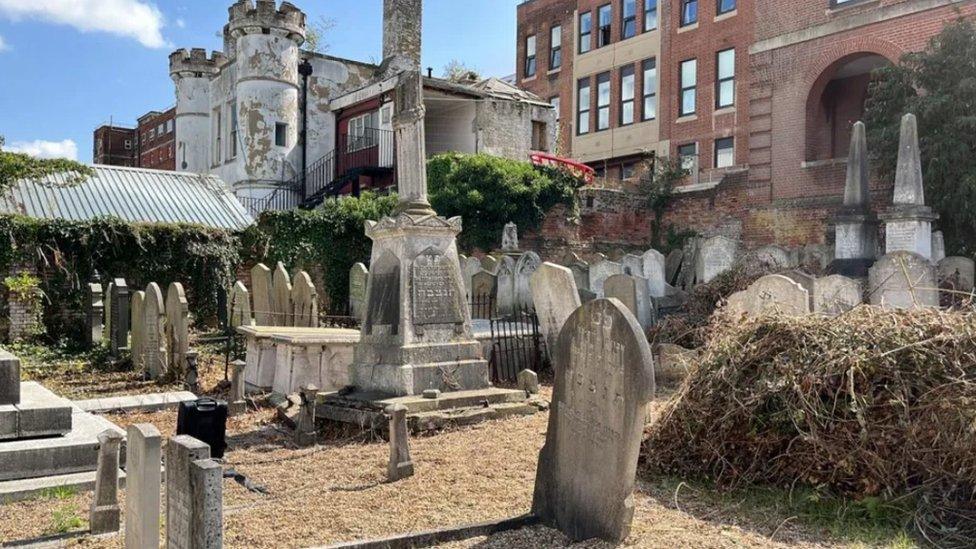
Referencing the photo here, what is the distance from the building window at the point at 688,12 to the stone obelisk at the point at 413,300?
24.2 m

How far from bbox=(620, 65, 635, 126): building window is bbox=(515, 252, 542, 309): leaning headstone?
1867cm

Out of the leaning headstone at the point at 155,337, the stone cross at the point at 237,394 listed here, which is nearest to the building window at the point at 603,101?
the leaning headstone at the point at 155,337

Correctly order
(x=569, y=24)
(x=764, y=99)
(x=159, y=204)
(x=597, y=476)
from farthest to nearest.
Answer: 1. (x=569, y=24)
2. (x=764, y=99)
3. (x=159, y=204)
4. (x=597, y=476)

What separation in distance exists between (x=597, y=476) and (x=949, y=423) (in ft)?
7.81

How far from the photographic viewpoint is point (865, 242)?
16172 millimetres

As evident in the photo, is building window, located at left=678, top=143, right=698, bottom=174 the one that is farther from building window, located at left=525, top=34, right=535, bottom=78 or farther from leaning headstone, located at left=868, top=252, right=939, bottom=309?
leaning headstone, located at left=868, top=252, right=939, bottom=309

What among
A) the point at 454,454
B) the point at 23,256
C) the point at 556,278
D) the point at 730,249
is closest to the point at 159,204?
the point at 23,256

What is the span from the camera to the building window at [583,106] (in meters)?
34.7

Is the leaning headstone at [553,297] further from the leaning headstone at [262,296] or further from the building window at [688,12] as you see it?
the building window at [688,12]

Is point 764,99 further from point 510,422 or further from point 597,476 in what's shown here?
point 597,476

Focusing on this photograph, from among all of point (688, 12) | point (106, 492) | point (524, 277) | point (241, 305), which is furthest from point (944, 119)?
point (106, 492)

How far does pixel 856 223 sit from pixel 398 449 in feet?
43.1

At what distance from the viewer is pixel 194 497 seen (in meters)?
3.73

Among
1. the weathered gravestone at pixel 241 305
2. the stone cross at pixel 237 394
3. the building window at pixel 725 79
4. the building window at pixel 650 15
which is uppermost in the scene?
the building window at pixel 650 15
